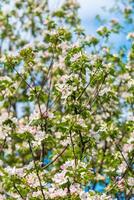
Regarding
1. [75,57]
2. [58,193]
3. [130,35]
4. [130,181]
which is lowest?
[58,193]

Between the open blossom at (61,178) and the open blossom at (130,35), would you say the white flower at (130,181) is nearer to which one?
the open blossom at (61,178)

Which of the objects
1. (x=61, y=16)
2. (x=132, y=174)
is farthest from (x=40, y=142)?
(x=61, y=16)

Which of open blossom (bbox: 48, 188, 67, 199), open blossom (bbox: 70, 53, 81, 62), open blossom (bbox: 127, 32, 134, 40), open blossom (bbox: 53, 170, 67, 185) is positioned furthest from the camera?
open blossom (bbox: 127, 32, 134, 40)

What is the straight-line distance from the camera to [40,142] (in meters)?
7.19

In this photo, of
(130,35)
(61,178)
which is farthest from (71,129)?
(130,35)

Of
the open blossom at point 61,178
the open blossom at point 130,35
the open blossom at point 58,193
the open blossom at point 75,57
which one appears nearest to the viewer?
the open blossom at point 61,178

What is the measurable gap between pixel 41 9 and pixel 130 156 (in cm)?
966

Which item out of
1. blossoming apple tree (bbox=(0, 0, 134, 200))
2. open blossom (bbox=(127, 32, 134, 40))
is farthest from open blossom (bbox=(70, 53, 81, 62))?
open blossom (bbox=(127, 32, 134, 40))

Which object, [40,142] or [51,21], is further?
[51,21]

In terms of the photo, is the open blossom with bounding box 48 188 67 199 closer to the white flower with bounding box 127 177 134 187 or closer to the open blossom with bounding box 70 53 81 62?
the white flower with bounding box 127 177 134 187

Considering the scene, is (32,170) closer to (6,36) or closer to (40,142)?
(40,142)

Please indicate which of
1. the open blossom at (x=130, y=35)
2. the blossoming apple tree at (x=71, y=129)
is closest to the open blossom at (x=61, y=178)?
the blossoming apple tree at (x=71, y=129)

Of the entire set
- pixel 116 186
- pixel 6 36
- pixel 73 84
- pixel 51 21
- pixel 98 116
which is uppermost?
pixel 6 36

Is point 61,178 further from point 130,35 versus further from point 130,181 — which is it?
point 130,35
